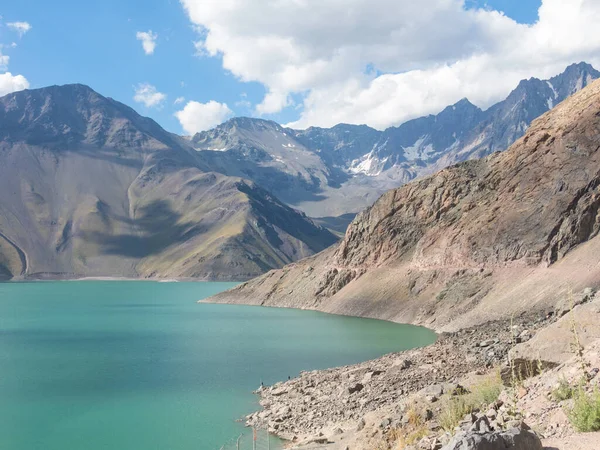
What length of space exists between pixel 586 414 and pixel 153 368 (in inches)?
1732

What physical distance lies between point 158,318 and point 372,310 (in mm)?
36374

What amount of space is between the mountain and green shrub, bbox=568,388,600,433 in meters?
52.6

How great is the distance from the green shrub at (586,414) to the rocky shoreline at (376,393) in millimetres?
4751

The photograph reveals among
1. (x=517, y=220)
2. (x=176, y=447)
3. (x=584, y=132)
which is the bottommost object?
(x=176, y=447)

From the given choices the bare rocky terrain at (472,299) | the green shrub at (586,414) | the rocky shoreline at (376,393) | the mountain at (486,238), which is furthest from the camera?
the mountain at (486,238)

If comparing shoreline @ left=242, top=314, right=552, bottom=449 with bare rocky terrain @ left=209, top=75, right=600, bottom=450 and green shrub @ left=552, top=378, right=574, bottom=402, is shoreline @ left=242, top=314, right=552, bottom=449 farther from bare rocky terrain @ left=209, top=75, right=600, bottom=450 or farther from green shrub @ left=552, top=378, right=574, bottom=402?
green shrub @ left=552, top=378, right=574, bottom=402

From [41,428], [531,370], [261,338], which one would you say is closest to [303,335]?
[261,338]

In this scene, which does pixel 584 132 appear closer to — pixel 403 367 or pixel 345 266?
pixel 345 266

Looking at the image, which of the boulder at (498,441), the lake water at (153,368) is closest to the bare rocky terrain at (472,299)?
the boulder at (498,441)

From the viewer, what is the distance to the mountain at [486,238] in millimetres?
73750

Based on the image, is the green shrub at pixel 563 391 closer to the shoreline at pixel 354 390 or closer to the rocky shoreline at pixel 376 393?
the rocky shoreline at pixel 376 393

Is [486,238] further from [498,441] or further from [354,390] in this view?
[498,441]

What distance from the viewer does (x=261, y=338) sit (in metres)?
73.8

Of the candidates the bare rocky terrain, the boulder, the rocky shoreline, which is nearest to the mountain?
the bare rocky terrain
